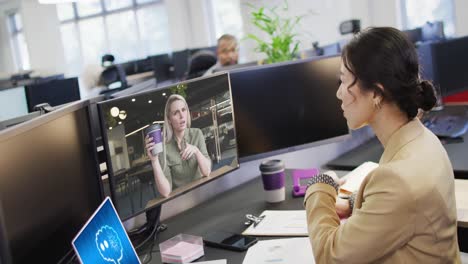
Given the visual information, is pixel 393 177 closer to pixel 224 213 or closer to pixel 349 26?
pixel 224 213

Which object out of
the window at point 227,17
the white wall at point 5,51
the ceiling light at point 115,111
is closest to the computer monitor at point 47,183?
the ceiling light at point 115,111

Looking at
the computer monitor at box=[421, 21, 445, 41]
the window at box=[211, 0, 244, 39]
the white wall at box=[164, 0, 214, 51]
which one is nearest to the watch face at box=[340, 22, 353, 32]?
the computer monitor at box=[421, 21, 445, 41]

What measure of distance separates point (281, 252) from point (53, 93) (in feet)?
6.70

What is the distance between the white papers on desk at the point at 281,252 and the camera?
145 cm

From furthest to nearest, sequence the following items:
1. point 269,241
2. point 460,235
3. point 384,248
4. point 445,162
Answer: point 460,235
point 269,241
point 445,162
point 384,248

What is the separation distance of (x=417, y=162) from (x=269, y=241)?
0.58 m

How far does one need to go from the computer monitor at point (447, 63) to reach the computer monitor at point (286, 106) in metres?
0.95

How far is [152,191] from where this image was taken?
1604mm

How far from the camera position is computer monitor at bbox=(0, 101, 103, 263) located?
1.03 meters

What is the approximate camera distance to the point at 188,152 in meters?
1.72

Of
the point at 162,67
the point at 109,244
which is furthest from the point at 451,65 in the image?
the point at 162,67

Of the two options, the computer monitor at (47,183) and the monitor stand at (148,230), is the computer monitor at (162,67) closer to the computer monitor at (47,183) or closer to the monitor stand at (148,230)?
the monitor stand at (148,230)

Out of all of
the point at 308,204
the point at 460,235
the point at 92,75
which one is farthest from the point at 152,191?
the point at 92,75

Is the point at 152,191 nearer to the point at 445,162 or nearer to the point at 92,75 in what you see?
the point at 445,162
